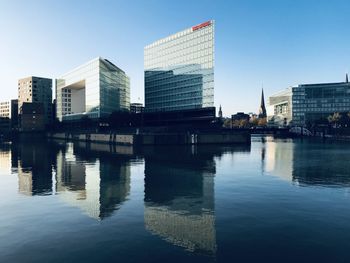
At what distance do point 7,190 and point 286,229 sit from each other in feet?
128

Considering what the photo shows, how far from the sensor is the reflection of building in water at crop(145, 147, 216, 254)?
24.9 m

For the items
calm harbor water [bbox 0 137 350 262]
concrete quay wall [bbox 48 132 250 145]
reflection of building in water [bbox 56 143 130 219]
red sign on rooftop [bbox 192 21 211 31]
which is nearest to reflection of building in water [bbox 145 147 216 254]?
calm harbor water [bbox 0 137 350 262]

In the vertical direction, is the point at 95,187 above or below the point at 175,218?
above

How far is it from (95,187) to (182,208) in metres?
17.5

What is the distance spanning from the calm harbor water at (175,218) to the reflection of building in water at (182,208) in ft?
0.33

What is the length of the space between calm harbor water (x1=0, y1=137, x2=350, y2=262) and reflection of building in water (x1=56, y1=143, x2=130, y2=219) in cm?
14

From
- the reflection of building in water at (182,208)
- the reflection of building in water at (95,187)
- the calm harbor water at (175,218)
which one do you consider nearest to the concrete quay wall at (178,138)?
the reflection of building in water at (95,187)

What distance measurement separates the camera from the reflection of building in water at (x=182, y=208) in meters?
24.9

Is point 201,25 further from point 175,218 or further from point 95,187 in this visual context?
point 175,218

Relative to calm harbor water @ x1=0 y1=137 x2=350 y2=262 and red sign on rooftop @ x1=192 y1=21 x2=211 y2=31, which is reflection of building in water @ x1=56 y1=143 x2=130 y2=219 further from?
red sign on rooftop @ x1=192 y1=21 x2=211 y2=31

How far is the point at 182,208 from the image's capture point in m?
34.3

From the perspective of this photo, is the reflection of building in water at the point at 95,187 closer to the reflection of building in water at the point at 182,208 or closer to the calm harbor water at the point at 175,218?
the calm harbor water at the point at 175,218

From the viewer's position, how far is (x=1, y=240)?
24.2 m

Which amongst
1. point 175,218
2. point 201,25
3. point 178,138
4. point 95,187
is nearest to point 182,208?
point 175,218
